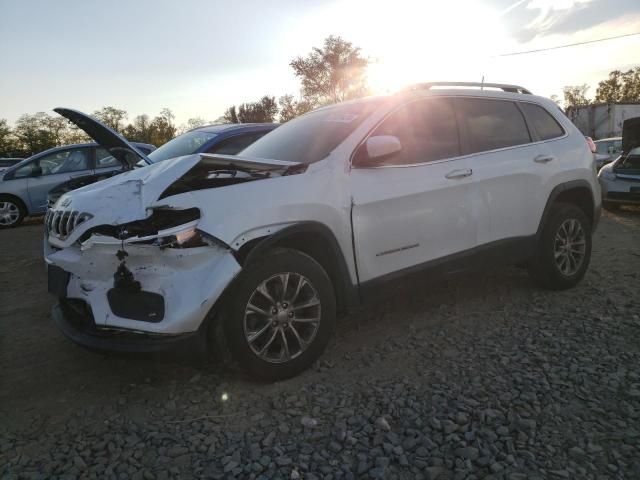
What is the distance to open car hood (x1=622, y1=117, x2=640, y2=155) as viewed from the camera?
9672 millimetres

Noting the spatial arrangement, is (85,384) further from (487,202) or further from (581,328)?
(581,328)

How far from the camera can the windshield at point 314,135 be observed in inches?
128

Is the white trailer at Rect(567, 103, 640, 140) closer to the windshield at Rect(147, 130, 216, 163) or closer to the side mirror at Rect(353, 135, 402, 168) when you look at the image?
the windshield at Rect(147, 130, 216, 163)

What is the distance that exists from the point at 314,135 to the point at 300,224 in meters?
1.00

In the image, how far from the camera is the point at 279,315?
276 cm

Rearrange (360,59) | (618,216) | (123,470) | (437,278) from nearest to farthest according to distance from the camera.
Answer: (123,470), (437,278), (618,216), (360,59)

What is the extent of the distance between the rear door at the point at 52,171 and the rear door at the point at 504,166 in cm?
884

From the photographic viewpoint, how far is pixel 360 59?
155 feet

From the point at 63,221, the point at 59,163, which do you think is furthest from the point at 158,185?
the point at 59,163

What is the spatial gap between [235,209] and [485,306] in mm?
2583

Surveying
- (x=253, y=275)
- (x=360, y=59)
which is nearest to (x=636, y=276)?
(x=253, y=275)

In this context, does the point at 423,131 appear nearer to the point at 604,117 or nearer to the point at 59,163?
the point at 59,163

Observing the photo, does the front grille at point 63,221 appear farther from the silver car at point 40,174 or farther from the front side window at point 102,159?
the front side window at point 102,159

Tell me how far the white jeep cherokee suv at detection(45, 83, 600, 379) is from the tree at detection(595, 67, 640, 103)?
65340mm
